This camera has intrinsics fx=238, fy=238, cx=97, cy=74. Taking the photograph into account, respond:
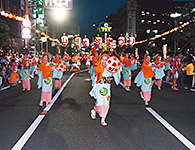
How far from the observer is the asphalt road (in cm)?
431

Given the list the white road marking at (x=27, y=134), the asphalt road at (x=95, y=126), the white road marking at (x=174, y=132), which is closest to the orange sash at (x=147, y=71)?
the asphalt road at (x=95, y=126)

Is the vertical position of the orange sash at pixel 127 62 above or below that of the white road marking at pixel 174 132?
above

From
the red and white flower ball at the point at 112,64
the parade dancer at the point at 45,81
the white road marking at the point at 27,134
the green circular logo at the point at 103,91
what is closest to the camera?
the white road marking at the point at 27,134

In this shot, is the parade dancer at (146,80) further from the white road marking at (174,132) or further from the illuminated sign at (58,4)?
the illuminated sign at (58,4)

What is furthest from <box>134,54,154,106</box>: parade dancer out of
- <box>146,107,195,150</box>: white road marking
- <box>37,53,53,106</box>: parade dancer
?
<box>37,53,53,106</box>: parade dancer

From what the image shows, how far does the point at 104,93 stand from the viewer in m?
5.62

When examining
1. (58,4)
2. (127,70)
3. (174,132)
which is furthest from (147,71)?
(58,4)

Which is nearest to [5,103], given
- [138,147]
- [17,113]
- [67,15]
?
[17,113]

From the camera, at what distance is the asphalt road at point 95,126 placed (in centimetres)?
431

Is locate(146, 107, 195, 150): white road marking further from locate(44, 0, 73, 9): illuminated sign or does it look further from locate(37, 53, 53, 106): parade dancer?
locate(44, 0, 73, 9): illuminated sign

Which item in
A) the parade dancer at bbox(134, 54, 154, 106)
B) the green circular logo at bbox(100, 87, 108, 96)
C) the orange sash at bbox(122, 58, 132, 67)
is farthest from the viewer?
the orange sash at bbox(122, 58, 132, 67)

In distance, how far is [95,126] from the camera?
18.0 feet

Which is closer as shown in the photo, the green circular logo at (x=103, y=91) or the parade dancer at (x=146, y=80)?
the green circular logo at (x=103, y=91)

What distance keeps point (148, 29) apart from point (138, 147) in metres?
82.8
